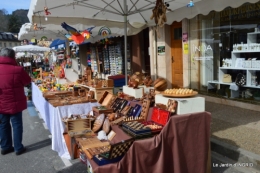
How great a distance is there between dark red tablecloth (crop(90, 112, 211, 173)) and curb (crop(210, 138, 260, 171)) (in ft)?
2.29

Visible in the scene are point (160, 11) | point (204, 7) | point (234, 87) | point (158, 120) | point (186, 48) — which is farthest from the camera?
point (186, 48)

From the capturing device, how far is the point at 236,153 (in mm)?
3344

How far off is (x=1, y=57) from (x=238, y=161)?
13.7 feet

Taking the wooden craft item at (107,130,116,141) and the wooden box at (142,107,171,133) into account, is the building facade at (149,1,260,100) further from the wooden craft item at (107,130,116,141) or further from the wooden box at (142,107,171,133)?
the wooden craft item at (107,130,116,141)

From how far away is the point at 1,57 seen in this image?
4.06 metres

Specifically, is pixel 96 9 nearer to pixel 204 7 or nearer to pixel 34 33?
pixel 204 7

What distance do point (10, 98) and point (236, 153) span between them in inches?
148

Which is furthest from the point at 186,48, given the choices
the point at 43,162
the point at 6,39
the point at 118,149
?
the point at 6,39

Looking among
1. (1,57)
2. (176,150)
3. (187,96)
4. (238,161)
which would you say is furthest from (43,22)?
(238,161)

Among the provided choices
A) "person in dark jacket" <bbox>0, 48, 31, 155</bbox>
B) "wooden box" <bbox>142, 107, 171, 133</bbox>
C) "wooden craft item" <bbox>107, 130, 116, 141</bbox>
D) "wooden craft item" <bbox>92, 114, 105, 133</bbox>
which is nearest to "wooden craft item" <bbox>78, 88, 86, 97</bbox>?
"person in dark jacket" <bbox>0, 48, 31, 155</bbox>

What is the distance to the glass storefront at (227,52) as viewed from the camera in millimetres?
5504

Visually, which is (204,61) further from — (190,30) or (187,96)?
(187,96)

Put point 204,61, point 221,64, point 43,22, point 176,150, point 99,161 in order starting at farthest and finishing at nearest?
1. point 204,61
2. point 221,64
3. point 43,22
4. point 176,150
5. point 99,161

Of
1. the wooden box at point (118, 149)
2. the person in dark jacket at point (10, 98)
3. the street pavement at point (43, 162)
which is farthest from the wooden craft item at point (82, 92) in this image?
the wooden box at point (118, 149)
